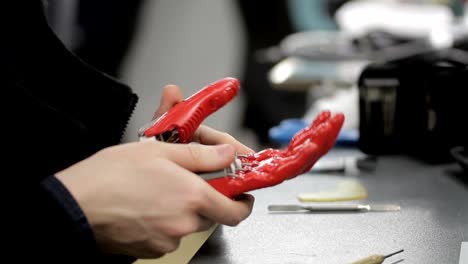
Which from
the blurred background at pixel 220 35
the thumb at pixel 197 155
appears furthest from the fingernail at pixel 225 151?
the blurred background at pixel 220 35

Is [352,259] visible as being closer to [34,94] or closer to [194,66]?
[34,94]

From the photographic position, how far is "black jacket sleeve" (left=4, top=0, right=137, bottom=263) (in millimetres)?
568

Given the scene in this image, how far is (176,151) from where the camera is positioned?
60 centimetres

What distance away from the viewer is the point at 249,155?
711mm

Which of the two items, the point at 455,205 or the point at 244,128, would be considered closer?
the point at 455,205

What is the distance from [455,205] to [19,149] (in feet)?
1.68

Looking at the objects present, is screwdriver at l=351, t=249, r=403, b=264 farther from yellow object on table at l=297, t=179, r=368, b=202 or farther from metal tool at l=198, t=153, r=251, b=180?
yellow object on table at l=297, t=179, r=368, b=202

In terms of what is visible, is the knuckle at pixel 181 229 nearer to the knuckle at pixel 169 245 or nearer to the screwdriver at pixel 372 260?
the knuckle at pixel 169 245

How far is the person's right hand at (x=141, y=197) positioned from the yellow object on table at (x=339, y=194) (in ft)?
1.11

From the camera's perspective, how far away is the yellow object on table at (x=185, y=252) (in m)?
0.74

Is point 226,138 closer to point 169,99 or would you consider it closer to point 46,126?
point 169,99

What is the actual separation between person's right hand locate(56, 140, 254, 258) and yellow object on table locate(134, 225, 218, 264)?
5.5 inches

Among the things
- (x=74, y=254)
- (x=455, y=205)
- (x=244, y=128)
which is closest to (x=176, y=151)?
(x=74, y=254)

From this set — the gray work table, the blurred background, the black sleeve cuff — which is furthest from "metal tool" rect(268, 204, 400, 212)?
the blurred background
